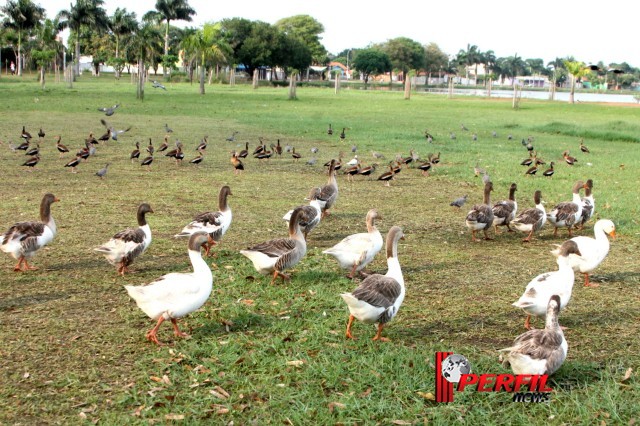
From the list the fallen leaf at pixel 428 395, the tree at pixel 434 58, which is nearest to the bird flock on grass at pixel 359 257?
the fallen leaf at pixel 428 395

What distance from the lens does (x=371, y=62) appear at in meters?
106

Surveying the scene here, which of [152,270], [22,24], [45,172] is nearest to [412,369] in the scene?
[152,270]

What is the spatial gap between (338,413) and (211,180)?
36.0 feet

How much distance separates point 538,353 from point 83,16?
72.4 m

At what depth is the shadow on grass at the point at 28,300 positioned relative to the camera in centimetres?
688

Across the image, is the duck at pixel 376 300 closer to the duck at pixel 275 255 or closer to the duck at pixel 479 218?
the duck at pixel 275 255

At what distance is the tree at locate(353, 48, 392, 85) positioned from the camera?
105812 millimetres

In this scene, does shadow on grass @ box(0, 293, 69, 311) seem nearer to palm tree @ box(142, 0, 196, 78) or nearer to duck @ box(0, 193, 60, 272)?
duck @ box(0, 193, 60, 272)

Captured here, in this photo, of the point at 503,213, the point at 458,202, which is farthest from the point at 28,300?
the point at 458,202

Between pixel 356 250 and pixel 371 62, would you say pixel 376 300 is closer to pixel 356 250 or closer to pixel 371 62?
pixel 356 250

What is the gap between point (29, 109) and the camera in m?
32.0

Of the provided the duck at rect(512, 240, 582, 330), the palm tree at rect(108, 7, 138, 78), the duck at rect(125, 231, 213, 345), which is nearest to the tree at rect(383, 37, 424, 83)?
the palm tree at rect(108, 7, 138, 78)

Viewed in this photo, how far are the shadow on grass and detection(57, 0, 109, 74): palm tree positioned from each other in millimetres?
64502

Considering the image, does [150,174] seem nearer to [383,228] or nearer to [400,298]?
[383,228]
